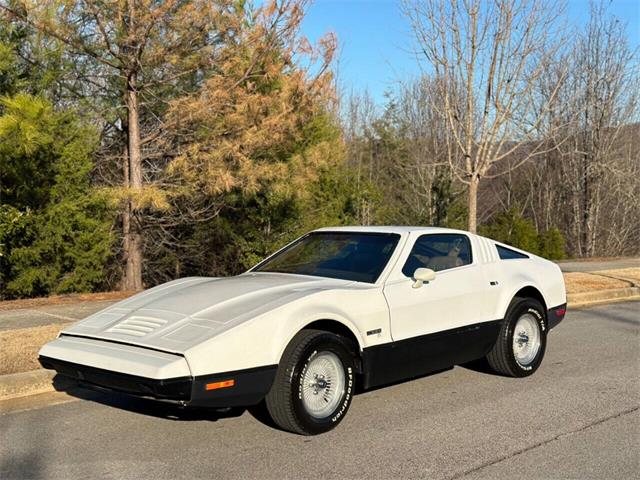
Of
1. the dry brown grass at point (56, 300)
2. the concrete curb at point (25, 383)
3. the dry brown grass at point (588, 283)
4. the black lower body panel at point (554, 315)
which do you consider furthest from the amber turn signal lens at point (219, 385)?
the dry brown grass at point (588, 283)

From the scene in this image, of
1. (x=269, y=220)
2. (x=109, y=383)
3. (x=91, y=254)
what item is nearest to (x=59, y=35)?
(x=91, y=254)

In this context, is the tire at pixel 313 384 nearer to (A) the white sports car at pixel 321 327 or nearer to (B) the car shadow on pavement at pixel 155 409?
(A) the white sports car at pixel 321 327

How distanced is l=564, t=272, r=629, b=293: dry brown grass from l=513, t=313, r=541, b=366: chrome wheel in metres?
6.40

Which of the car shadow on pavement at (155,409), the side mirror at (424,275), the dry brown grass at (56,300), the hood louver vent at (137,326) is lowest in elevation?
the car shadow on pavement at (155,409)

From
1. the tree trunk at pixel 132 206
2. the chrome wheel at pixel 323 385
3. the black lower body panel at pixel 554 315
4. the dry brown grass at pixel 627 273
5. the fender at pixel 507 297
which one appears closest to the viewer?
the chrome wheel at pixel 323 385

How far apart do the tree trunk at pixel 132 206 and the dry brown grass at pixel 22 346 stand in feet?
14.0

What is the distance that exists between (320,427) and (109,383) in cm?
141

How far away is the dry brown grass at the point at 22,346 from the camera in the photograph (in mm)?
6312

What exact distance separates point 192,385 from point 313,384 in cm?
95

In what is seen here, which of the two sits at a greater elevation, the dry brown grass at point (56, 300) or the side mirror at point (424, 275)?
the side mirror at point (424, 275)

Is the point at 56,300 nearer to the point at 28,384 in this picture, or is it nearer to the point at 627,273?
the point at 28,384

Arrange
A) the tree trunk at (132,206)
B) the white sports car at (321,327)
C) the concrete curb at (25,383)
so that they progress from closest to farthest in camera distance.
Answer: the white sports car at (321,327) < the concrete curb at (25,383) < the tree trunk at (132,206)

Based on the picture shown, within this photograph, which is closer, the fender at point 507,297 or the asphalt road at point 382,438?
the asphalt road at point 382,438

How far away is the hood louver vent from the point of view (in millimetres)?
4578
